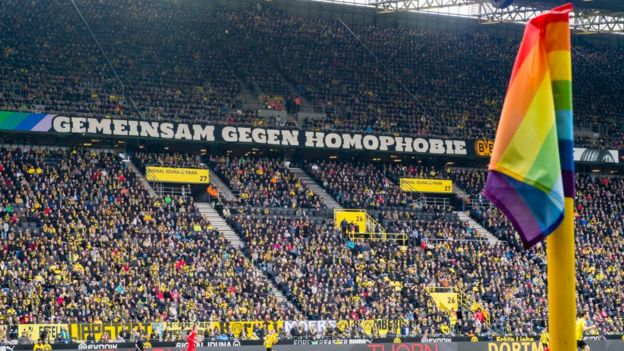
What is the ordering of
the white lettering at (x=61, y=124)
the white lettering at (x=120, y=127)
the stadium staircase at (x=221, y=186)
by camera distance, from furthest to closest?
the stadium staircase at (x=221, y=186), the white lettering at (x=120, y=127), the white lettering at (x=61, y=124)

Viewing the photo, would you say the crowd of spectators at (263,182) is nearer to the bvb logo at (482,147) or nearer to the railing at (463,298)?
the railing at (463,298)

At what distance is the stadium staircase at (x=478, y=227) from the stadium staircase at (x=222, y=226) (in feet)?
43.1

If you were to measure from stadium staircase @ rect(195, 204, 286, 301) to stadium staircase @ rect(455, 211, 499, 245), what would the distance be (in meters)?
13.1

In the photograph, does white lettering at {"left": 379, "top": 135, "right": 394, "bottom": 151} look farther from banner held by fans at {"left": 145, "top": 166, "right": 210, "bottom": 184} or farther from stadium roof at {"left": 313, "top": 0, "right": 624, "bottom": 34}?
banner held by fans at {"left": 145, "top": 166, "right": 210, "bottom": 184}

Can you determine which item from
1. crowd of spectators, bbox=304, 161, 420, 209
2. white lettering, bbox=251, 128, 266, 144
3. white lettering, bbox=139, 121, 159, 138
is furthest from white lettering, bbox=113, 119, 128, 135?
crowd of spectators, bbox=304, 161, 420, 209

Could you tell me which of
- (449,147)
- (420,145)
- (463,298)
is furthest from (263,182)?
(463,298)

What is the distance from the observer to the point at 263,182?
52656 millimetres

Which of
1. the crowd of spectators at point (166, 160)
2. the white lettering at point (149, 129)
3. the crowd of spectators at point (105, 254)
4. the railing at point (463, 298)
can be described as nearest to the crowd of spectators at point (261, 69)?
the white lettering at point (149, 129)

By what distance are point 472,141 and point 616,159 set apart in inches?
360

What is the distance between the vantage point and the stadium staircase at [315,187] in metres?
52.9

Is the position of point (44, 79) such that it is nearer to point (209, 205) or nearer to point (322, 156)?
point (209, 205)

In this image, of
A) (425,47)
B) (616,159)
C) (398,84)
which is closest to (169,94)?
(398,84)

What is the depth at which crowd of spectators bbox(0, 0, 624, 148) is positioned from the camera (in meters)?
52.0

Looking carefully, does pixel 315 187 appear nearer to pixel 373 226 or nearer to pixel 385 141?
pixel 385 141
